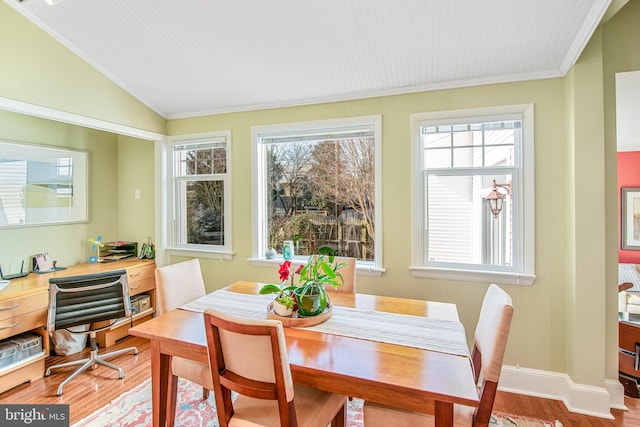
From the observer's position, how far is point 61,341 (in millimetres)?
2928

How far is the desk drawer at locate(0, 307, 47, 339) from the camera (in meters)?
2.29

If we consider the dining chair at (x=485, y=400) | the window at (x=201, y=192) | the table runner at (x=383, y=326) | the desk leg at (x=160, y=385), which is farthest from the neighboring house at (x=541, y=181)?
the desk leg at (x=160, y=385)

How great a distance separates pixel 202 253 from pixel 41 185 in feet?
5.47

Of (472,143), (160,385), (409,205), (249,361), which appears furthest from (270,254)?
(472,143)

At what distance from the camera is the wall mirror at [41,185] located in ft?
9.29

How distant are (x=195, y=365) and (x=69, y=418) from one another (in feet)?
3.53

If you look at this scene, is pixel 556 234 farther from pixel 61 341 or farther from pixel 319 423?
pixel 61 341

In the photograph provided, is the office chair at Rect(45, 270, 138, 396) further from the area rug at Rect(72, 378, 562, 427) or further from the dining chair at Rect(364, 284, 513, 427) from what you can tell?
the dining chair at Rect(364, 284, 513, 427)

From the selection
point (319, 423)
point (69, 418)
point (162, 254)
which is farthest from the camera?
point (162, 254)

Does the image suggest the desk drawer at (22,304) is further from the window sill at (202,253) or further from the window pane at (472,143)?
the window pane at (472,143)

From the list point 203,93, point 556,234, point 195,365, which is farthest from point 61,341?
point 556,234

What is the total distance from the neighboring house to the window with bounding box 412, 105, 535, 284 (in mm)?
79

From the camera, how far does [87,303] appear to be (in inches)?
98.7

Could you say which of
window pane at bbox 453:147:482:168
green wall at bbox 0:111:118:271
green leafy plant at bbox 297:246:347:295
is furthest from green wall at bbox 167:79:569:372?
green wall at bbox 0:111:118:271
